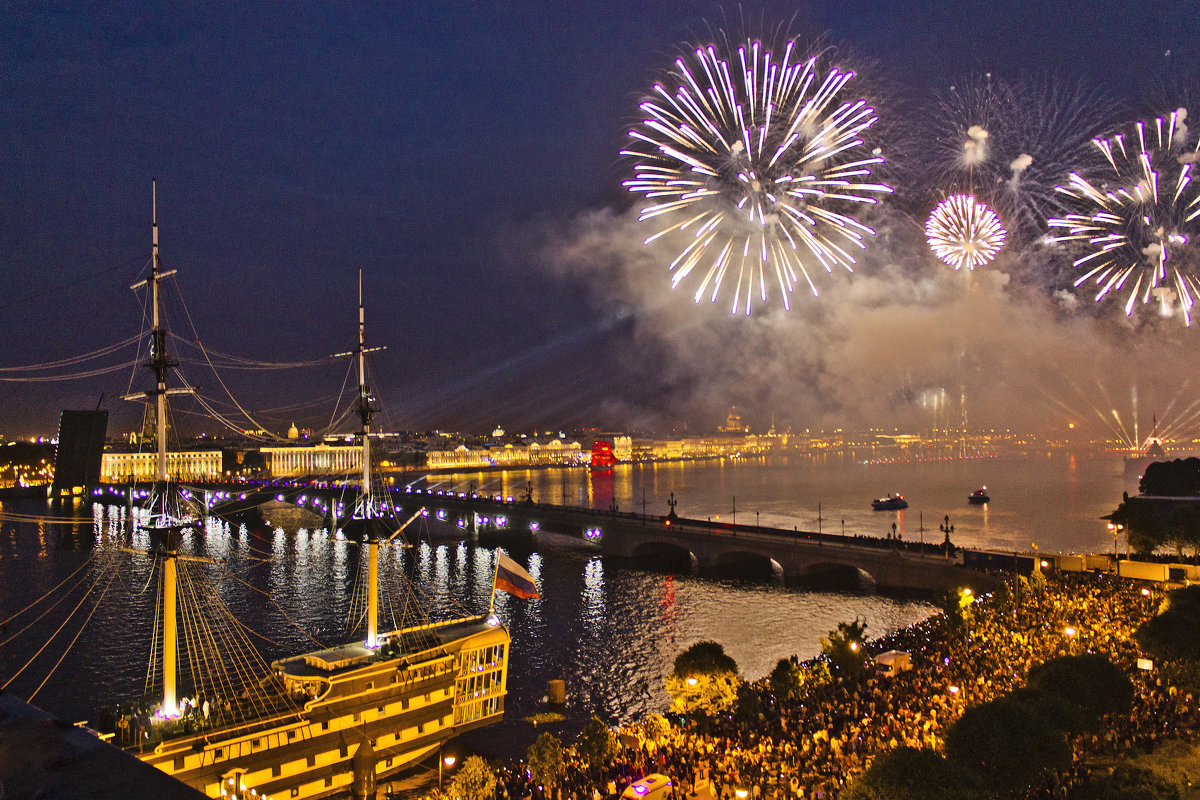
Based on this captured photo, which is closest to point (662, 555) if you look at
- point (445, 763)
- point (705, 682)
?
point (445, 763)

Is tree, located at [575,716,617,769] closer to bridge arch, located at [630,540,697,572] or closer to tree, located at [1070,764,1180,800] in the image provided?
tree, located at [1070,764,1180,800]

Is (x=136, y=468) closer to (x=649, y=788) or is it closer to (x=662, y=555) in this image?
(x=662, y=555)

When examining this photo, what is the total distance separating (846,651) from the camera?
21.9 m

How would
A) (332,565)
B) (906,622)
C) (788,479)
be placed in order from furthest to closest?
(788,479) < (332,565) < (906,622)

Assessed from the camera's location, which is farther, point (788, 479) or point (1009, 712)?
point (788, 479)

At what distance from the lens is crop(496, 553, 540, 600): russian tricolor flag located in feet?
76.8

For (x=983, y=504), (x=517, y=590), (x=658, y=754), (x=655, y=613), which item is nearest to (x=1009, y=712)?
(x=658, y=754)

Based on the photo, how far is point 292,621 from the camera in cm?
3716

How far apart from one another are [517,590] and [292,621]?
1869cm

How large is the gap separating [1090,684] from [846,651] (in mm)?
7220

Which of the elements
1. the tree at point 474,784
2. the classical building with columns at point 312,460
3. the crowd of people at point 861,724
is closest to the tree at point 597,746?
the crowd of people at point 861,724

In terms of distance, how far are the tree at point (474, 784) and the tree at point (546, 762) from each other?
3.41 feet

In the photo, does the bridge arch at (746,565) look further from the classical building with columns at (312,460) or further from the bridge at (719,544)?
the classical building with columns at (312,460)

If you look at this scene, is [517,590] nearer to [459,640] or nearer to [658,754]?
[459,640]
